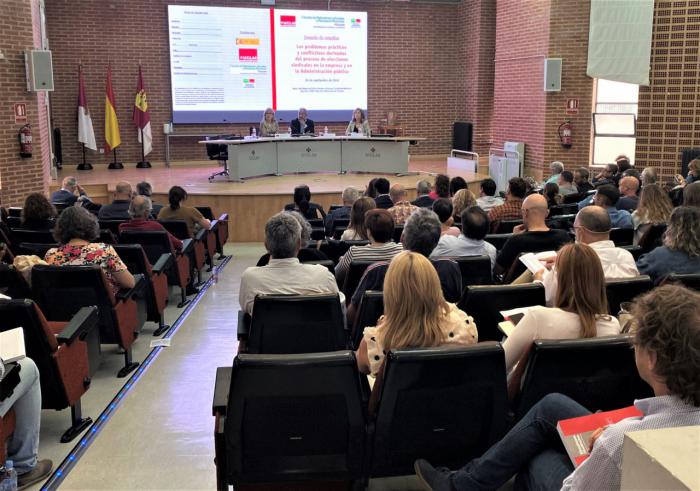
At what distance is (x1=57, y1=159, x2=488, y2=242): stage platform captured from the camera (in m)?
9.84

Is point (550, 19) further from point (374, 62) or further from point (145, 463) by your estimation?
point (145, 463)

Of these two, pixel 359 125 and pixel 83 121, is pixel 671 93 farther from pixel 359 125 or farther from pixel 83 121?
pixel 83 121

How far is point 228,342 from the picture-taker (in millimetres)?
5324

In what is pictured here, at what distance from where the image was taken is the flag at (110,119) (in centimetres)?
1362

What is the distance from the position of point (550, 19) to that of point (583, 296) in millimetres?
9909

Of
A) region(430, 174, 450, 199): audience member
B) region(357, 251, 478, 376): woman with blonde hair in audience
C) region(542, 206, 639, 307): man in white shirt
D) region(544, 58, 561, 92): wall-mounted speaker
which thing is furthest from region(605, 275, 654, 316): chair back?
region(544, 58, 561, 92): wall-mounted speaker

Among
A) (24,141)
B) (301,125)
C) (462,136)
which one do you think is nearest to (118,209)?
(24,141)

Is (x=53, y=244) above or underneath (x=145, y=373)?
above

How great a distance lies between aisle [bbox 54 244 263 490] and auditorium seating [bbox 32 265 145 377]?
394mm

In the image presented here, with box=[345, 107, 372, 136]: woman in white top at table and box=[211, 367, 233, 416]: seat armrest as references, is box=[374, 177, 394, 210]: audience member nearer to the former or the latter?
box=[211, 367, 233, 416]: seat armrest

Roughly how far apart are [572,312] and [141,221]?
4250mm

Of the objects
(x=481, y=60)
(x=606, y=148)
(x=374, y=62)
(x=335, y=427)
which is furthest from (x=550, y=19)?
(x=335, y=427)

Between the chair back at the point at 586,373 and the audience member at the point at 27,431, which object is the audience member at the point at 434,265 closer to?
the chair back at the point at 586,373

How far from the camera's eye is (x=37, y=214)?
18.6ft
